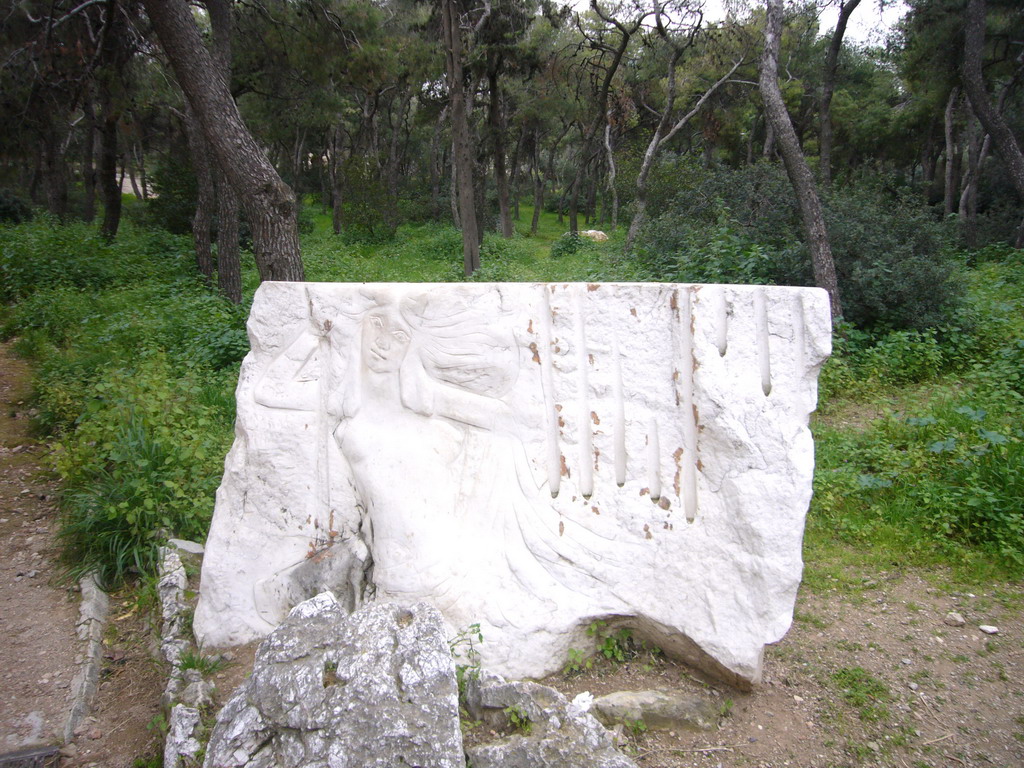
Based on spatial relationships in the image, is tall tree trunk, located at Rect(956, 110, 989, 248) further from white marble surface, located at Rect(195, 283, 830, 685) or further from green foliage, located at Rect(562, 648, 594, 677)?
green foliage, located at Rect(562, 648, 594, 677)

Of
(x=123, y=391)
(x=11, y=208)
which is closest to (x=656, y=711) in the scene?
(x=123, y=391)

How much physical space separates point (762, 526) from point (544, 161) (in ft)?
108

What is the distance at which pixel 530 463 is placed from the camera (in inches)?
108

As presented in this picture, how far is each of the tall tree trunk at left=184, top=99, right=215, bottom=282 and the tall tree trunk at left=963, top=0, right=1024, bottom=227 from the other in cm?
938

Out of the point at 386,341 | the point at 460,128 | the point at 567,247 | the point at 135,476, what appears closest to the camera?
the point at 386,341

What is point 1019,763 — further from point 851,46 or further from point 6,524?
point 851,46

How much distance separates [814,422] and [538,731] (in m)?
3.69

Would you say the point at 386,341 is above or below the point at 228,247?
below

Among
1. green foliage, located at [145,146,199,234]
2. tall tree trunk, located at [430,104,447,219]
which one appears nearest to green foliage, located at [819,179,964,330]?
green foliage, located at [145,146,199,234]

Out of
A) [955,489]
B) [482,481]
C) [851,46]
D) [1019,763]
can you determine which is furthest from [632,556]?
[851,46]

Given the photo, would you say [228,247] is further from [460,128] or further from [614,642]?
[614,642]

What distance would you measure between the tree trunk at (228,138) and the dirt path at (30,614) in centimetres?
234

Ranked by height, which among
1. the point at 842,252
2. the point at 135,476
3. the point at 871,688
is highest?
the point at 842,252

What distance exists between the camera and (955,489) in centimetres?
375
